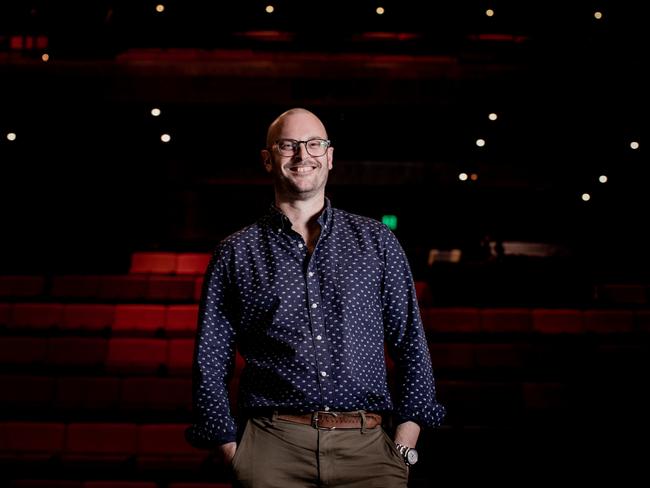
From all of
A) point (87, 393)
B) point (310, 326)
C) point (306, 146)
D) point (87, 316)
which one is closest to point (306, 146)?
point (306, 146)

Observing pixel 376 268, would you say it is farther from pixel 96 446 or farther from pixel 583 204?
pixel 583 204

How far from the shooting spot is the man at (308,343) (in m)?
0.75

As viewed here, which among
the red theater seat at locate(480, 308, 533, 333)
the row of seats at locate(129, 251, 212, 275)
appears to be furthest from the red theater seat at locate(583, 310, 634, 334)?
the row of seats at locate(129, 251, 212, 275)

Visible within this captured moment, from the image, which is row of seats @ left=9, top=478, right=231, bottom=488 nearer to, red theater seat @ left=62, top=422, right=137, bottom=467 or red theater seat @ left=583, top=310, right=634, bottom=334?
red theater seat @ left=62, top=422, right=137, bottom=467

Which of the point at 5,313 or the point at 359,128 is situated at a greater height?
the point at 359,128

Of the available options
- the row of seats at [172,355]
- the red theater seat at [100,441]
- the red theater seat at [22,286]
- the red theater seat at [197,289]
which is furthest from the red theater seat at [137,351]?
the red theater seat at [22,286]

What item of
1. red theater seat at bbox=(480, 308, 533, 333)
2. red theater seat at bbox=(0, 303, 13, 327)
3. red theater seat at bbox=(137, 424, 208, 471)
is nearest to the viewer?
red theater seat at bbox=(137, 424, 208, 471)

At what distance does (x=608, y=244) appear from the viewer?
16.6ft

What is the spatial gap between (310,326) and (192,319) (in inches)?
95.9

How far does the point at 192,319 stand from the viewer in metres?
3.10

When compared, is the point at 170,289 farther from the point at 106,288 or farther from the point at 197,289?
the point at 106,288

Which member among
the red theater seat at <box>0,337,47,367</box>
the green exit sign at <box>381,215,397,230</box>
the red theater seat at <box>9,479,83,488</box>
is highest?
the green exit sign at <box>381,215,397,230</box>

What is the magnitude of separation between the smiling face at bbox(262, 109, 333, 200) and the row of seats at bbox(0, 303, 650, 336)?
89.3 inches

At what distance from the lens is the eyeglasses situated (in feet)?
2.74
